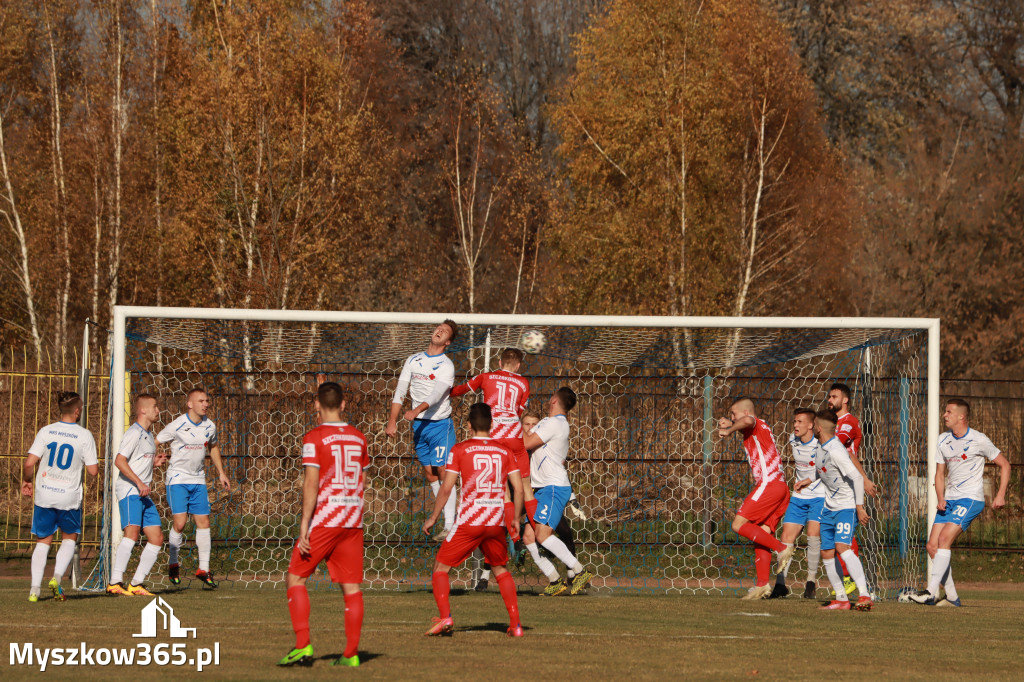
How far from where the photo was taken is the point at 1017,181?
26.8 metres

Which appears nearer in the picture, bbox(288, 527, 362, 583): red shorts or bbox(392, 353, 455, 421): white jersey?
bbox(288, 527, 362, 583): red shorts

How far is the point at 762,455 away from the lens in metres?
11.0

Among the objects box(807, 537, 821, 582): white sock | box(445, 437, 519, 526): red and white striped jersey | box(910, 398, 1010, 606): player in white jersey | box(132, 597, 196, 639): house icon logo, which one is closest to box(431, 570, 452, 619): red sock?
box(445, 437, 519, 526): red and white striped jersey

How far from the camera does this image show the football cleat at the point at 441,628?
7832 millimetres

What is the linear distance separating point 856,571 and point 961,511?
154 cm

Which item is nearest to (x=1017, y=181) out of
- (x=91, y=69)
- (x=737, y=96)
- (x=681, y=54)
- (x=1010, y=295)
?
(x=1010, y=295)

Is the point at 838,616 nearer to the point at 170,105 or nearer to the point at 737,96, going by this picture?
the point at 737,96

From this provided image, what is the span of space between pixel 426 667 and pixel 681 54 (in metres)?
23.0

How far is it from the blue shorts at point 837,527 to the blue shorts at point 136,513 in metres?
6.61

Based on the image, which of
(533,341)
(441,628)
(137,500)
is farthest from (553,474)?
(137,500)

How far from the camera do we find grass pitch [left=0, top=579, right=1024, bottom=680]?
22.0 ft

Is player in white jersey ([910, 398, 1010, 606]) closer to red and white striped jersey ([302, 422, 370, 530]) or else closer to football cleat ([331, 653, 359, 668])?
red and white striped jersey ([302, 422, 370, 530])

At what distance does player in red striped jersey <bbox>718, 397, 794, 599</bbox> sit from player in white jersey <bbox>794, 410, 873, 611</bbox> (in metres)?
0.43

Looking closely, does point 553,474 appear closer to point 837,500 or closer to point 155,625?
point 837,500
